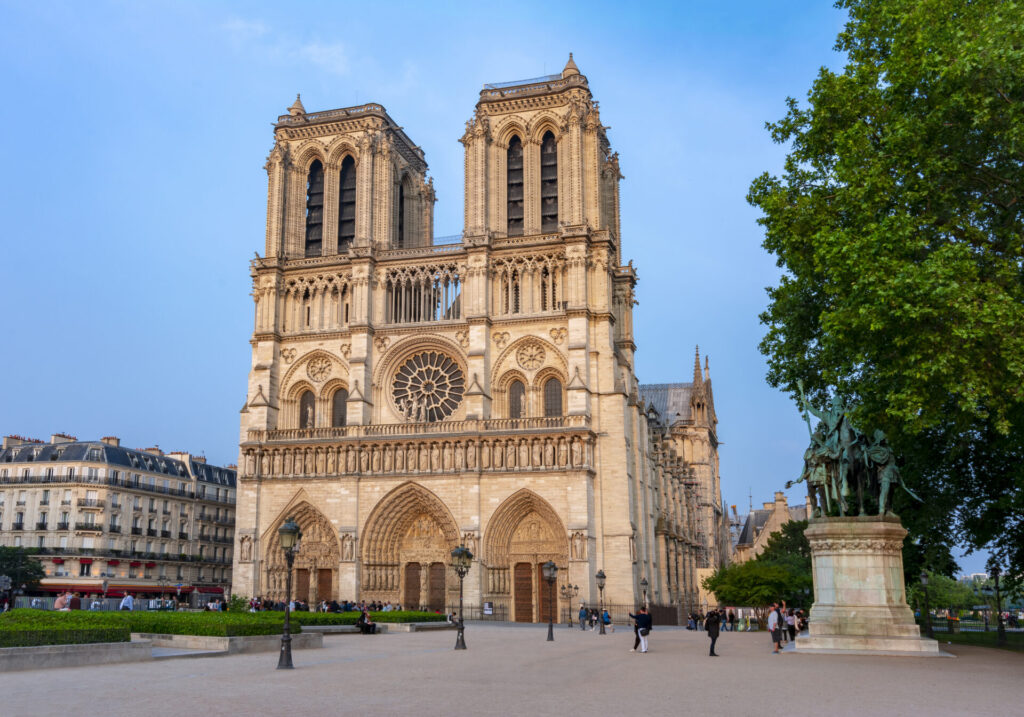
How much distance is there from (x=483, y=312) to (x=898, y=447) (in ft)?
79.9

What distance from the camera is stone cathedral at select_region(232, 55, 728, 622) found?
41.1 m

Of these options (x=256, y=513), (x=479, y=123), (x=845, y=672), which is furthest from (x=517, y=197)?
(x=845, y=672)

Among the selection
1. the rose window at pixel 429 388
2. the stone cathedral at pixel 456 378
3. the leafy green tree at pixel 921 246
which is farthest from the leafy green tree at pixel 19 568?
the leafy green tree at pixel 921 246

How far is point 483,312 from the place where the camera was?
43656 mm

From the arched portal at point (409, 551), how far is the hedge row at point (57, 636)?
2520 centimetres

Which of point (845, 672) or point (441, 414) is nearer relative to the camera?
point (845, 672)

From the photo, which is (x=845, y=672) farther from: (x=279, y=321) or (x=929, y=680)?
(x=279, y=321)

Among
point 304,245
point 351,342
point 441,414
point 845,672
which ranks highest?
point 304,245

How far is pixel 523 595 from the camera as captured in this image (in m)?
41.5

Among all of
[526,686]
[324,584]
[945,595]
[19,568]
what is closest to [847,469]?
[526,686]

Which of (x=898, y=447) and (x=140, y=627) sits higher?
(x=898, y=447)

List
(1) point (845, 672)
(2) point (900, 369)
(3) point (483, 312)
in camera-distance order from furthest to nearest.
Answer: (3) point (483, 312)
(2) point (900, 369)
(1) point (845, 672)

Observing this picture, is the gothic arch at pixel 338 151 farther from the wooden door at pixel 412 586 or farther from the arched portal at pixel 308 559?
the wooden door at pixel 412 586

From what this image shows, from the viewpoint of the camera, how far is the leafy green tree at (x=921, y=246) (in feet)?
54.9
